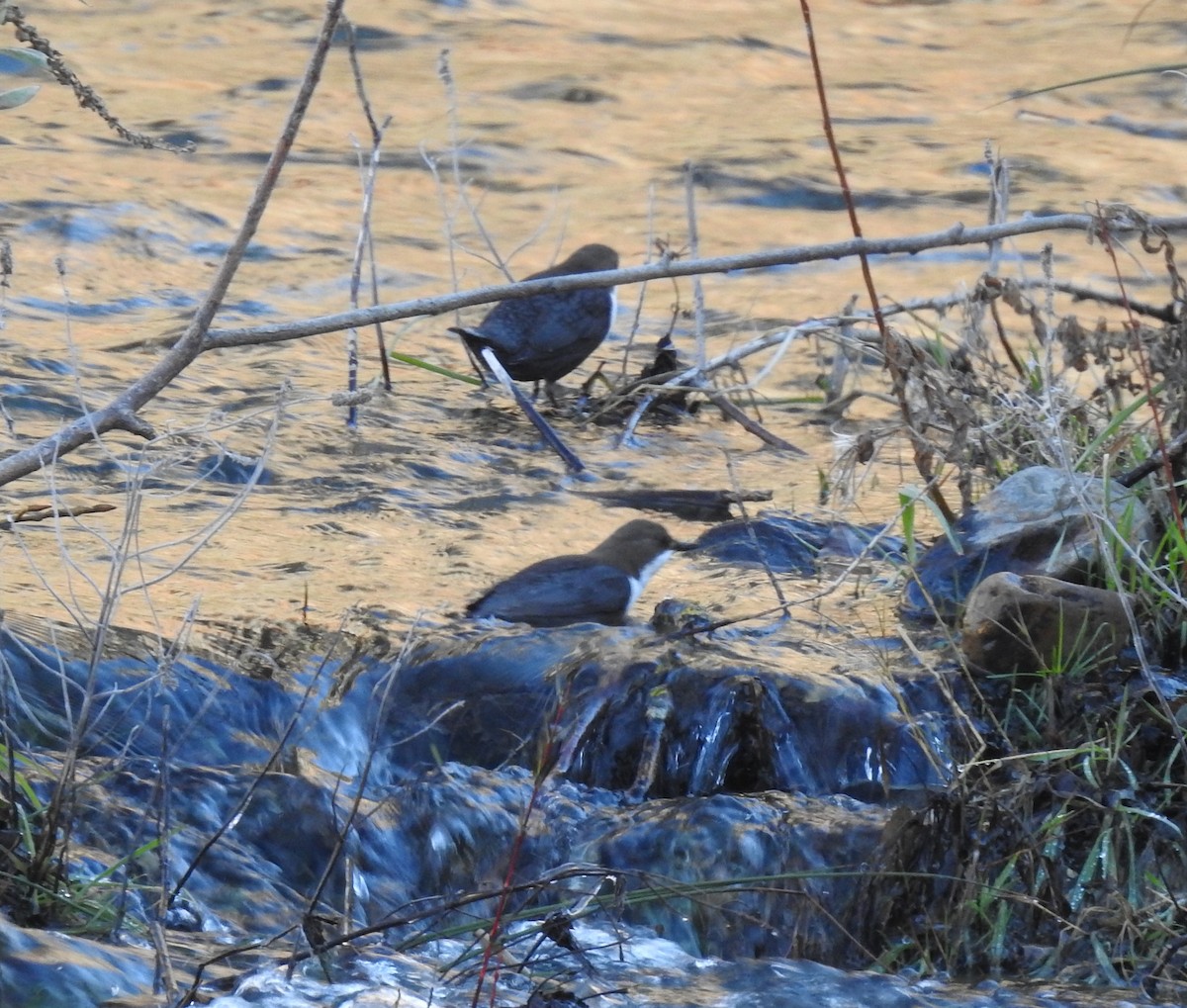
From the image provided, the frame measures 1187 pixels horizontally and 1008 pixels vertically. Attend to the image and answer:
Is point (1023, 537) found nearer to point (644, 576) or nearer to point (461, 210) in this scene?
point (644, 576)

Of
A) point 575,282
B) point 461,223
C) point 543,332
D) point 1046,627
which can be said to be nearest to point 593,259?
point 543,332

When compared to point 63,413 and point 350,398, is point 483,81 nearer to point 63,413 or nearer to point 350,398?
point 63,413

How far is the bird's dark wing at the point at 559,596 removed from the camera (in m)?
4.71

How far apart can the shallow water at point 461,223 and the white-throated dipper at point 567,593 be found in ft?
0.56

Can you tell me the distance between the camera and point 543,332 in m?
6.91

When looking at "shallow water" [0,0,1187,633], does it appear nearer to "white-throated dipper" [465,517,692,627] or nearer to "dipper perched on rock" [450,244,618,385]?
"white-throated dipper" [465,517,692,627]

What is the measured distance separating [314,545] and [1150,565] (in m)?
2.33

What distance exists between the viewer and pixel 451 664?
447cm

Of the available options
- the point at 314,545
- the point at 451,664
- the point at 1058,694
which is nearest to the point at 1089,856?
the point at 1058,694

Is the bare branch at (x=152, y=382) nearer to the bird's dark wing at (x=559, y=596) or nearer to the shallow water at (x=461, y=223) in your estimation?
the shallow water at (x=461, y=223)

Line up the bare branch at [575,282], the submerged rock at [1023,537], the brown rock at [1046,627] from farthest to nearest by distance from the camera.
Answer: the submerged rock at [1023,537]
the brown rock at [1046,627]
the bare branch at [575,282]

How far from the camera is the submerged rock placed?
449cm

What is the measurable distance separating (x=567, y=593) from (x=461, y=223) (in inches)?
251

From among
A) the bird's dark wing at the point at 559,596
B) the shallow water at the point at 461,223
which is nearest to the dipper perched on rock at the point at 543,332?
the shallow water at the point at 461,223
